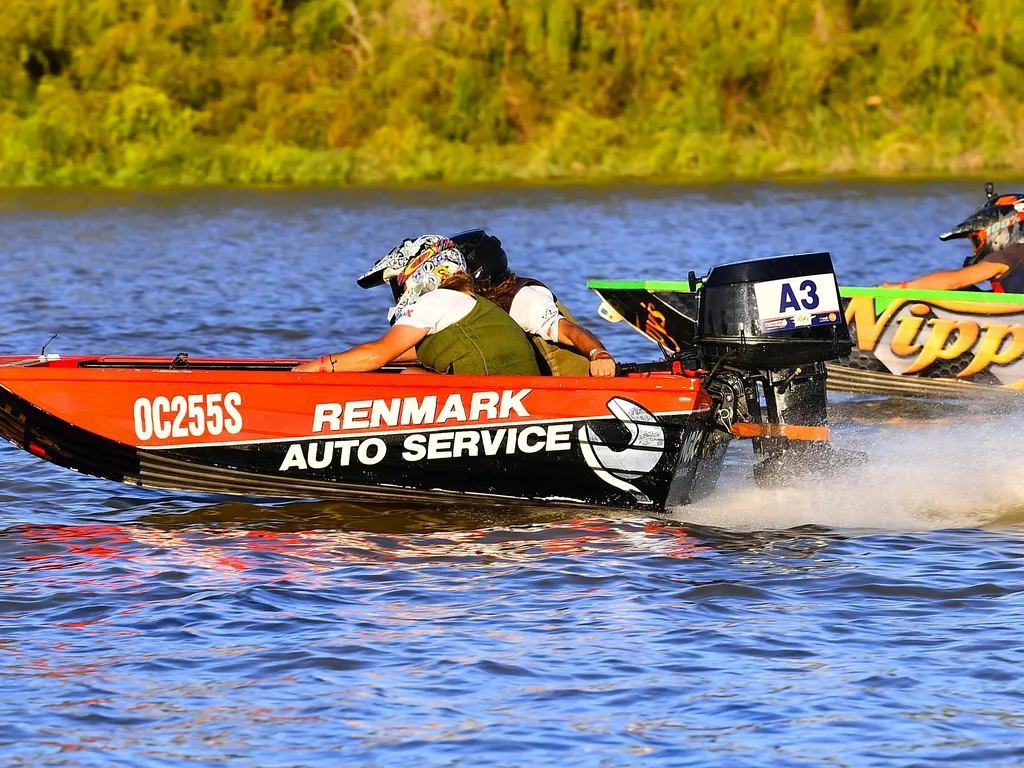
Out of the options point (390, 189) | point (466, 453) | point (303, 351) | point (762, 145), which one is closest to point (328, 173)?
point (390, 189)

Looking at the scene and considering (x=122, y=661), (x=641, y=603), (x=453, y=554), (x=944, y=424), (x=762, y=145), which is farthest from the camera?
(x=762, y=145)

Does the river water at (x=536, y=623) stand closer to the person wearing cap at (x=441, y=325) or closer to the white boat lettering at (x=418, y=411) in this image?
the white boat lettering at (x=418, y=411)

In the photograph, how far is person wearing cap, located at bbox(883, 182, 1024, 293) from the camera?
42.0ft

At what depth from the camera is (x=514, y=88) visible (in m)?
48.9

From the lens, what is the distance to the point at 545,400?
8.79 m

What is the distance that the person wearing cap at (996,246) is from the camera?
1279 centimetres

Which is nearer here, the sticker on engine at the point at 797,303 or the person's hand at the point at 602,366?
the sticker on engine at the point at 797,303

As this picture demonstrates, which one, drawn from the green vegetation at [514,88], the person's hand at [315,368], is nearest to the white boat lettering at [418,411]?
the person's hand at [315,368]

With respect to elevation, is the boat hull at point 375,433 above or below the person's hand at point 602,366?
below

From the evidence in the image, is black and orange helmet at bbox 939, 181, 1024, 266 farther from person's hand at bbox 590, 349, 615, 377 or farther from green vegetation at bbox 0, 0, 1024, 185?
green vegetation at bbox 0, 0, 1024, 185

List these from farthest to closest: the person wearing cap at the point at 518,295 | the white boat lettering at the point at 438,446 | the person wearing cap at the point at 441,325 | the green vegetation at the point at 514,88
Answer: the green vegetation at the point at 514,88 → the person wearing cap at the point at 518,295 → the person wearing cap at the point at 441,325 → the white boat lettering at the point at 438,446

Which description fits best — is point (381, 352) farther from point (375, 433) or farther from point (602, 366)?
point (602, 366)

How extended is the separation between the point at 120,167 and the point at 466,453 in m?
36.7

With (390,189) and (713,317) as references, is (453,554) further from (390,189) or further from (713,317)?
(390,189)
